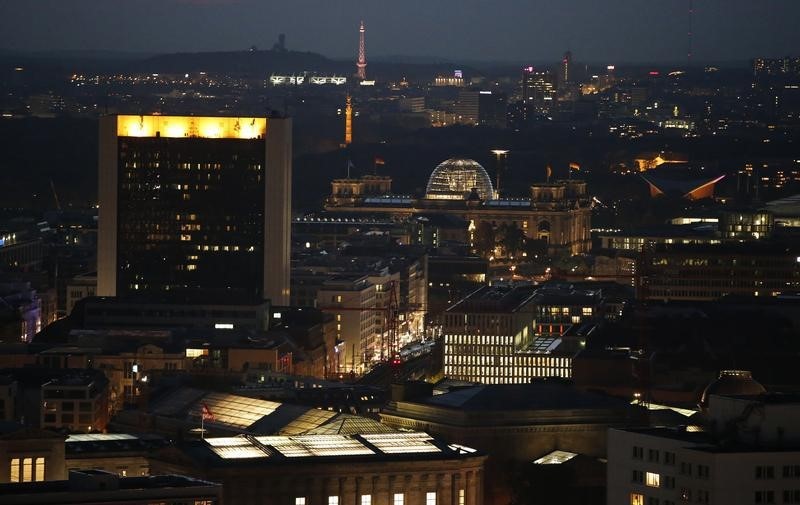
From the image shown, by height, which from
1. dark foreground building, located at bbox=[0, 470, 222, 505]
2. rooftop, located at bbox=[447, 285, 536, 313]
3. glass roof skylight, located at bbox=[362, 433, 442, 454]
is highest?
rooftop, located at bbox=[447, 285, 536, 313]

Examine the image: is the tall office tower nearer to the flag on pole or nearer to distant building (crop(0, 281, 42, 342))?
distant building (crop(0, 281, 42, 342))

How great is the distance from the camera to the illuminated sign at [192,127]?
12388 cm

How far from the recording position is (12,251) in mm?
158375

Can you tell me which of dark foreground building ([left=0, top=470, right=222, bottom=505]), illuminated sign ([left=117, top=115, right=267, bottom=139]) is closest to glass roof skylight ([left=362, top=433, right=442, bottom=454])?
dark foreground building ([left=0, top=470, right=222, bottom=505])

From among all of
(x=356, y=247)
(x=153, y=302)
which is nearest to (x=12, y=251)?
(x=356, y=247)

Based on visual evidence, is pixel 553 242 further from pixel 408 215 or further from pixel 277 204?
pixel 277 204

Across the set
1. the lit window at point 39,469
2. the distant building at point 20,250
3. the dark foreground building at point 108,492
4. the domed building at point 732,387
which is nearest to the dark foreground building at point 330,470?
the lit window at point 39,469

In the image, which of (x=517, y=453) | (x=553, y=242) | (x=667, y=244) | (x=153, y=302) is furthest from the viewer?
(x=553, y=242)

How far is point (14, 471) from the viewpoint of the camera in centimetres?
6725

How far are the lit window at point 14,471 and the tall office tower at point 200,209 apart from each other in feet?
182

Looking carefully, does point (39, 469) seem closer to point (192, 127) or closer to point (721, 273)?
point (192, 127)

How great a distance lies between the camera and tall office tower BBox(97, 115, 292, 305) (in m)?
123

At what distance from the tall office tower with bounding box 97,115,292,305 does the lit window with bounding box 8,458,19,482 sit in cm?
5558

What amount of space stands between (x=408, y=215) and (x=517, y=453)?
115 metres
